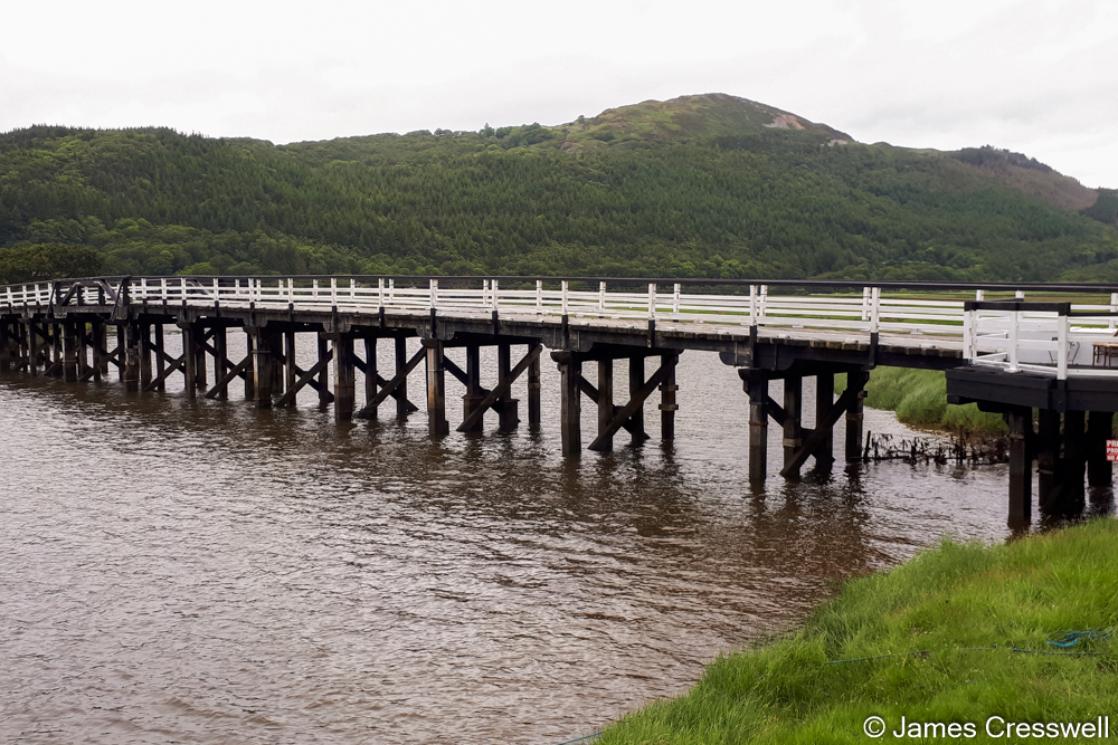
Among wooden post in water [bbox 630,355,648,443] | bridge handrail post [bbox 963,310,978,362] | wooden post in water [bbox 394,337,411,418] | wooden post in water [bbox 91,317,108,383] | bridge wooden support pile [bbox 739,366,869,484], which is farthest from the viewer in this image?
wooden post in water [bbox 91,317,108,383]

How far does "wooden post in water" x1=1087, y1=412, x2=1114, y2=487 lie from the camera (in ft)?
62.2

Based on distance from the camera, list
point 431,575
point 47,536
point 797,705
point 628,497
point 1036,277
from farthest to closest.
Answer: point 1036,277 < point 628,497 < point 47,536 < point 431,575 < point 797,705

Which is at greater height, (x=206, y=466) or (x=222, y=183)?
(x=222, y=183)

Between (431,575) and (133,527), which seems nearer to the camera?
(431,575)

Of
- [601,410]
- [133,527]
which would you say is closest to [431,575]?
[133,527]

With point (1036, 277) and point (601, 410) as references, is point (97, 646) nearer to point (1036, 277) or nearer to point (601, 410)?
point (601, 410)

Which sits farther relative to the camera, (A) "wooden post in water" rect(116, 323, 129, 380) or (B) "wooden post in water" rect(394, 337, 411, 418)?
(A) "wooden post in water" rect(116, 323, 129, 380)

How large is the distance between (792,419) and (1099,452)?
5.58 metres

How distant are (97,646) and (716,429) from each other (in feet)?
62.6

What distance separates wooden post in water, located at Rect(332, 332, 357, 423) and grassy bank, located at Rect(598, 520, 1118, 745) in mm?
21206

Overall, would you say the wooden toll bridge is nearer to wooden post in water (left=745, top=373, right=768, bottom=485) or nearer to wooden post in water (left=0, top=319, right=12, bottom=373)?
wooden post in water (left=745, top=373, right=768, bottom=485)

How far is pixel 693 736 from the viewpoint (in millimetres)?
8828

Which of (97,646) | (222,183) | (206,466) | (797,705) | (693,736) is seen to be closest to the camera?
(693,736)

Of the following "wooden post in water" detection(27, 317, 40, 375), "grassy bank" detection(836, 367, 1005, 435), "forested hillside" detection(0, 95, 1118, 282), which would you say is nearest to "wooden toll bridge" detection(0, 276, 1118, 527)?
"grassy bank" detection(836, 367, 1005, 435)
